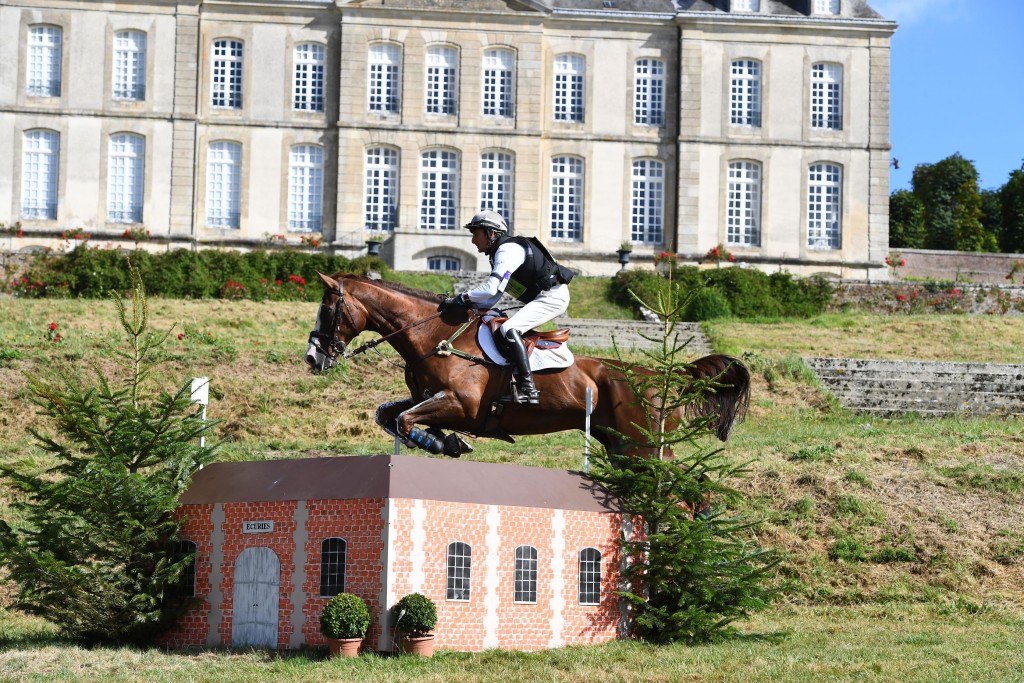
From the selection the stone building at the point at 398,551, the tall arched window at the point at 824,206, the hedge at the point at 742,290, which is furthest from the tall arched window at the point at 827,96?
the stone building at the point at 398,551

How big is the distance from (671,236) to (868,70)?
655 cm

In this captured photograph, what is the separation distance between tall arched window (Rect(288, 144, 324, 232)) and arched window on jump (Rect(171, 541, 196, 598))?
1055 inches

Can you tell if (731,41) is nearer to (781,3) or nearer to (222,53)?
(781,3)

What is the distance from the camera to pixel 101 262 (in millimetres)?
32938

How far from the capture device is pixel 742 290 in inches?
1345

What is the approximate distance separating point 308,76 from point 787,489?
24.3 m

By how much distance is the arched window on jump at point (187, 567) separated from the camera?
13.0m

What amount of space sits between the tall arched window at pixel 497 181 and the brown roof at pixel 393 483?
2651 centimetres

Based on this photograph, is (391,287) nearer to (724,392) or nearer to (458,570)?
(458,570)

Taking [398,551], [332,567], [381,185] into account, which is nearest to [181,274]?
[381,185]

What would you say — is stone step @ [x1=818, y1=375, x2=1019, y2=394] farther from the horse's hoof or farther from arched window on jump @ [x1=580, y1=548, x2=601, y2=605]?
the horse's hoof

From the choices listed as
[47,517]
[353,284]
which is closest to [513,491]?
[353,284]

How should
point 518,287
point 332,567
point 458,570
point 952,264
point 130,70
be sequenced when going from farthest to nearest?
point 952,264
point 130,70
point 518,287
point 458,570
point 332,567

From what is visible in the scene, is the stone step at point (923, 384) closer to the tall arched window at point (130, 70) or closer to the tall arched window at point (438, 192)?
the tall arched window at point (438, 192)
